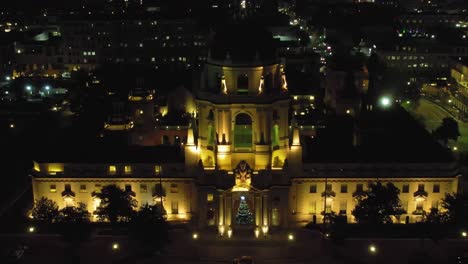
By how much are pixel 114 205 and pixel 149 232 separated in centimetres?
949

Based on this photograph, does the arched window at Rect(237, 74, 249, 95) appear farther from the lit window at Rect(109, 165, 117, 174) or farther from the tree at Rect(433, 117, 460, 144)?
the tree at Rect(433, 117, 460, 144)

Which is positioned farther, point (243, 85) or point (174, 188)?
point (174, 188)

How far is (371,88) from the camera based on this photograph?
6383 inches

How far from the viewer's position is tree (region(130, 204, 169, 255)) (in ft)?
307

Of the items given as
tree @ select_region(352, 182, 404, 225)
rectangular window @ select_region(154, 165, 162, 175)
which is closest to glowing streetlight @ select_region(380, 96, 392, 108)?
tree @ select_region(352, 182, 404, 225)

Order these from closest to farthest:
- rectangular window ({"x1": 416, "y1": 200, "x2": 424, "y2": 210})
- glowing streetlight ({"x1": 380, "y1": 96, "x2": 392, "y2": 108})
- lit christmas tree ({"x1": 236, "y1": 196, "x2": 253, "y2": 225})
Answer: lit christmas tree ({"x1": 236, "y1": 196, "x2": 253, "y2": 225}) < rectangular window ({"x1": 416, "y1": 200, "x2": 424, "y2": 210}) < glowing streetlight ({"x1": 380, "y1": 96, "x2": 392, "y2": 108})

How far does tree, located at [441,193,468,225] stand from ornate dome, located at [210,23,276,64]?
31.6m

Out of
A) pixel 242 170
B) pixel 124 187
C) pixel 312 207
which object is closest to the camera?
pixel 242 170

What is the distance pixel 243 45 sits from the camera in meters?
100

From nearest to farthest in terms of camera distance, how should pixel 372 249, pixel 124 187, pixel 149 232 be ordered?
1. pixel 149 232
2. pixel 372 249
3. pixel 124 187

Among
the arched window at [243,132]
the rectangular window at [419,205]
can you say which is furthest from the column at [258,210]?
the rectangular window at [419,205]

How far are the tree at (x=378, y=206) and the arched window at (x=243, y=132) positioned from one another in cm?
1808

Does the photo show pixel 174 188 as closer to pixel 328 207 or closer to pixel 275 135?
pixel 275 135

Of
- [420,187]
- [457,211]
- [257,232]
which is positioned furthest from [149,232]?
[457,211]
